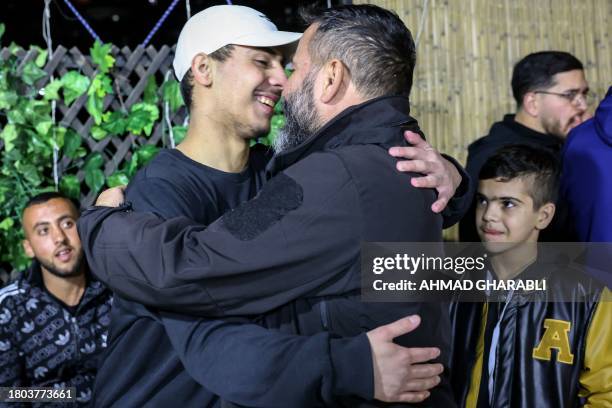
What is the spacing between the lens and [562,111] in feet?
9.78

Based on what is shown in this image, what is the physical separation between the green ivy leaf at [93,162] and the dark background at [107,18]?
0.93 metres

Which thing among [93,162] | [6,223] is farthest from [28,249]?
[93,162]

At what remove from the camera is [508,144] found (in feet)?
8.09

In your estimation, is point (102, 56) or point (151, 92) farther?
point (151, 92)

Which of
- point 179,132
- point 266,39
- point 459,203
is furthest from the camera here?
point 179,132

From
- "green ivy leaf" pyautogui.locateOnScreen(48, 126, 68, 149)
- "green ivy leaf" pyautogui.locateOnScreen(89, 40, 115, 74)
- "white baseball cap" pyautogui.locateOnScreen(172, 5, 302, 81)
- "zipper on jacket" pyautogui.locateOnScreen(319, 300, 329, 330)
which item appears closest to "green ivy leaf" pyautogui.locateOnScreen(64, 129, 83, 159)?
"green ivy leaf" pyautogui.locateOnScreen(48, 126, 68, 149)

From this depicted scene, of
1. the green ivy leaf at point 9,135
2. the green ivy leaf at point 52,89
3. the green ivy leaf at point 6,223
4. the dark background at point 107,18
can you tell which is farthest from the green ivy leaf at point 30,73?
the dark background at point 107,18

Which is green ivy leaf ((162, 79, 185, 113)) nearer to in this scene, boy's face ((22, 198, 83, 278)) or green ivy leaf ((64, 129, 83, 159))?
green ivy leaf ((64, 129, 83, 159))

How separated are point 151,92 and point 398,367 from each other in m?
2.12

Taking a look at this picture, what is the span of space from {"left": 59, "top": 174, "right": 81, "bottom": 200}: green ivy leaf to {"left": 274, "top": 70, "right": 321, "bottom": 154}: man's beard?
68.4 inches

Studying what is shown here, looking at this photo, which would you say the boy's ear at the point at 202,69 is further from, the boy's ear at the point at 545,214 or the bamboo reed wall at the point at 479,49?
the bamboo reed wall at the point at 479,49

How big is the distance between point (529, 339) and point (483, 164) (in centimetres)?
59

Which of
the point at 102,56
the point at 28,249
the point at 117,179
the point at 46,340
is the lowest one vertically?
the point at 46,340

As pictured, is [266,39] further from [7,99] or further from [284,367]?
[7,99]
